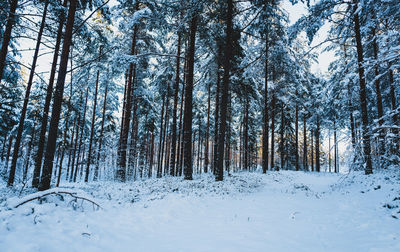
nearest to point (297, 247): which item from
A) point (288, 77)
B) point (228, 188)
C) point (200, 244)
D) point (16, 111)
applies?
point (200, 244)

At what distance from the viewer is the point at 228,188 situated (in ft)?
29.3

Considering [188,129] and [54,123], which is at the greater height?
[188,129]

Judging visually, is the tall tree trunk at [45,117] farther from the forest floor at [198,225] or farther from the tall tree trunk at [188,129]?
the tall tree trunk at [188,129]

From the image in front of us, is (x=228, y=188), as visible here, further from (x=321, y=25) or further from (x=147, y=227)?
(x=321, y=25)

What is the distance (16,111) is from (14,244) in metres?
23.9

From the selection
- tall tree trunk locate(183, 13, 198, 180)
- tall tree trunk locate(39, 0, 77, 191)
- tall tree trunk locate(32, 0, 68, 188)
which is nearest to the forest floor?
tall tree trunk locate(39, 0, 77, 191)

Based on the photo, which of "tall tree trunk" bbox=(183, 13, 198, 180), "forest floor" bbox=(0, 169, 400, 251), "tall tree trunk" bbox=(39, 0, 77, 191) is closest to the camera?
"forest floor" bbox=(0, 169, 400, 251)

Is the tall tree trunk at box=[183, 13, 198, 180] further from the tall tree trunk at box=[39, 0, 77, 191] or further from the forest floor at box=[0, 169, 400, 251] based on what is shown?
the tall tree trunk at box=[39, 0, 77, 191]

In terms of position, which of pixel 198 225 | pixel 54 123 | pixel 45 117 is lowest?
pixel 198 225

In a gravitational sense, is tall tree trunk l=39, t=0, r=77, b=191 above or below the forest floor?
above

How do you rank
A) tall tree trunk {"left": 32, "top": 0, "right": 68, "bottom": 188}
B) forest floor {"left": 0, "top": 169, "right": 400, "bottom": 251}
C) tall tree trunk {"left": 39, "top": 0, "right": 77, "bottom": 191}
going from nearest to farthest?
1. forest floor {"left": 0, "top": 169, "right": 400, "bottom": 251}
2. tall tree trunk {"left": 39, "top": 0, "right": 77, "bottom": 191}
3. tall tree trunk {"left": 32, "top": 0, "right": 68, "bottom": 188}

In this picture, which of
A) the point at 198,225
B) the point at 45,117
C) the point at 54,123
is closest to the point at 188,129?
the point at 54,123

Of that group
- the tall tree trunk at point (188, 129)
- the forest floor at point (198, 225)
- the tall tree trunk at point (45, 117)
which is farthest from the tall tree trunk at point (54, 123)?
the tall tree trunk at point (188, 129)

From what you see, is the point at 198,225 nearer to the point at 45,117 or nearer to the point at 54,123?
the point at 54,123
